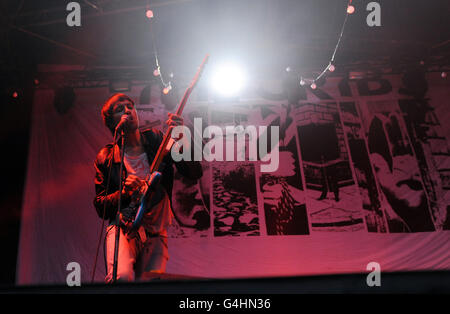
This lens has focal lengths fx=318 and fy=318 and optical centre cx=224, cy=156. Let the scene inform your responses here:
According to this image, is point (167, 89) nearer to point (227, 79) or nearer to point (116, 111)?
point (227, 79)

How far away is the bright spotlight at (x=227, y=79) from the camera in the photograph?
5242 mm

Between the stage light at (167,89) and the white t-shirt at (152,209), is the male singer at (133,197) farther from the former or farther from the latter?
the stage light at (167,89)

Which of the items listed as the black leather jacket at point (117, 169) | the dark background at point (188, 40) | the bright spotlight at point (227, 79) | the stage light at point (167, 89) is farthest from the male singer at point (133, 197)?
the dark background at point (188, 40)

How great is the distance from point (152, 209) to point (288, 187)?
2.73 m

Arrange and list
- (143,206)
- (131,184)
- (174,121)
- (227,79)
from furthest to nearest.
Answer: (227,79) → (174,121) → (131,184) → (143,206)

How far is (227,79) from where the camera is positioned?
5.26 metres

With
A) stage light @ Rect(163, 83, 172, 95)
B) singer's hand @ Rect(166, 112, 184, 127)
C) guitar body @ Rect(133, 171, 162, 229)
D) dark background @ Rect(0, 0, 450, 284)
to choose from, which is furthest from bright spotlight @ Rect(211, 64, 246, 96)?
guitar body @ Rect(133, 171, 162, 229)

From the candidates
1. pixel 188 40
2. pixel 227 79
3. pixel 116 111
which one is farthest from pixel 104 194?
pixel 188 40

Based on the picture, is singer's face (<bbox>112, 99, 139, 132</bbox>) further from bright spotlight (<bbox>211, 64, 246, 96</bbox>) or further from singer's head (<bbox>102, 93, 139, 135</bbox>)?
bright spotlight (<bbox>211, 64, 246, 96</bbox>)

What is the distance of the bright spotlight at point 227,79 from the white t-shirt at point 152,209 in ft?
9.67

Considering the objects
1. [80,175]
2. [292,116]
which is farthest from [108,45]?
[292,116]

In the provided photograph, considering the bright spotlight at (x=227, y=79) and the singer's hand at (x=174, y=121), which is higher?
the bright spotlight at (x=227, y=79)

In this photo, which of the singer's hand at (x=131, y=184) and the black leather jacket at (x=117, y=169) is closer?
the singer's hand at (x=131, y=184)

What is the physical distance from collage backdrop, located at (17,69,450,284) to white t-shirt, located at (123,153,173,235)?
6.73 ft
